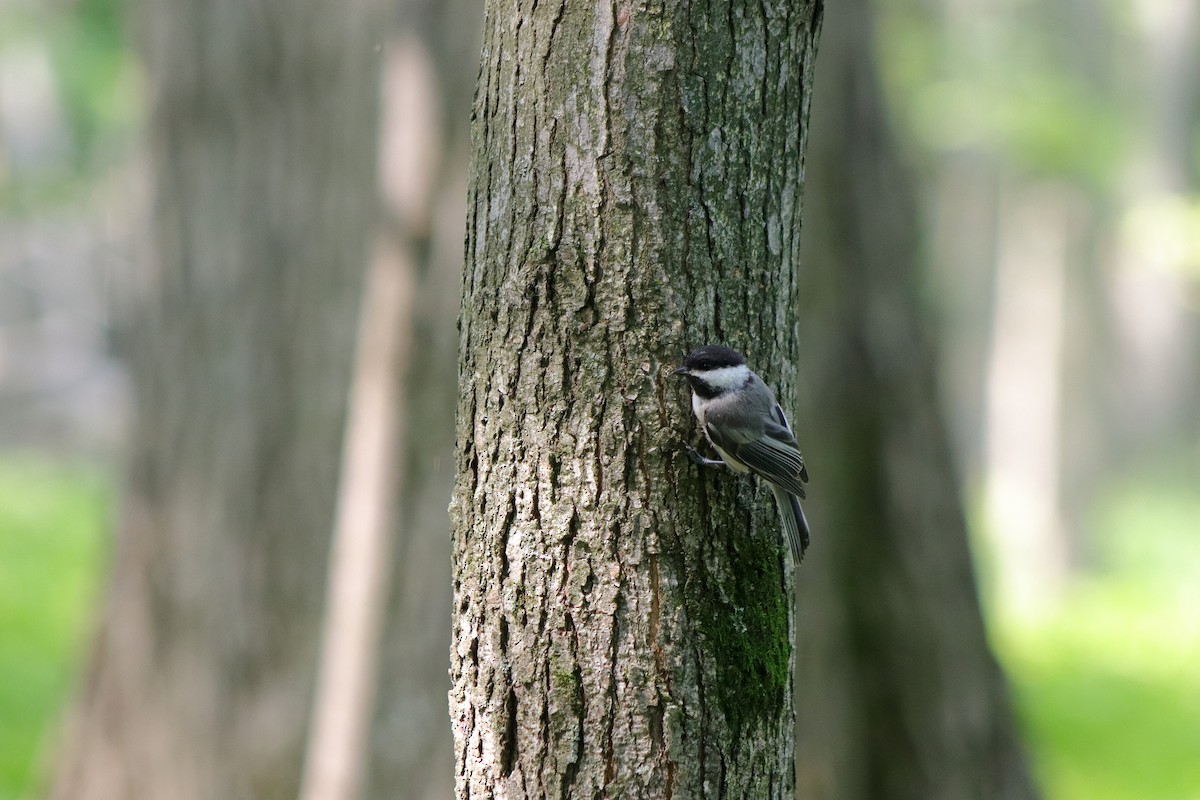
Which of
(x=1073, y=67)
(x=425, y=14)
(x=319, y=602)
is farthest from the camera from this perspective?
(x=1073, y=67)

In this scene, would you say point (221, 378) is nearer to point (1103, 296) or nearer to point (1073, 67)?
point (1073, 67)

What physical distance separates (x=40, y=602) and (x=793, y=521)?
1196 cm

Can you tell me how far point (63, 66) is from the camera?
2352 centimetres

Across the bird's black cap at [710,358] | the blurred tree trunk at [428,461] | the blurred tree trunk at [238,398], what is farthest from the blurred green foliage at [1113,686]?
the bird's black cap at [710,358]

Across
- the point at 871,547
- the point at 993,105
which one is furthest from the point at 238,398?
the point at 993,105

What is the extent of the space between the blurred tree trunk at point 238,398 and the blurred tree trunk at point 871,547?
236 centimetres

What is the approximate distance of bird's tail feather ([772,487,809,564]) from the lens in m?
2.26

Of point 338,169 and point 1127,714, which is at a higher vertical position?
point 338,169

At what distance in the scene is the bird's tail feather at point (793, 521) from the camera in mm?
2262

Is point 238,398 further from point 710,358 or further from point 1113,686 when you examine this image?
point 1113,686

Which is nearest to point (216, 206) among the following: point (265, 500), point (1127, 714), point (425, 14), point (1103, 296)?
point (265, 500)

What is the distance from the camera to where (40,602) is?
1225cm

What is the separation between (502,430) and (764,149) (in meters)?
0.70

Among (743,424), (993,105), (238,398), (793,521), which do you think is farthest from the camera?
(993,105)
